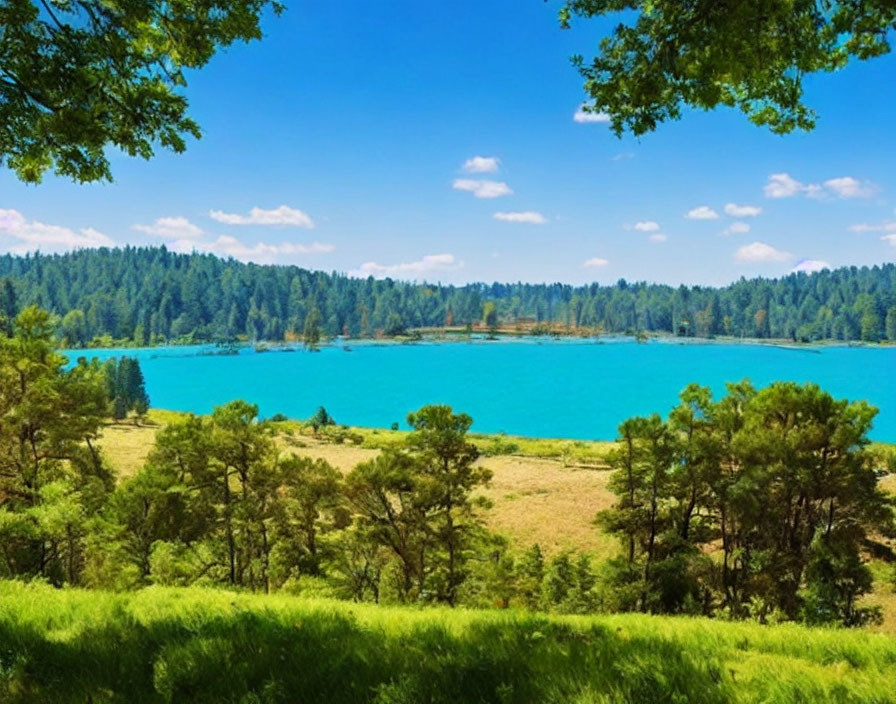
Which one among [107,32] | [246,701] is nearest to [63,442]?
[107,32]

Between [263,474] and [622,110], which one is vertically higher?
[622,110]

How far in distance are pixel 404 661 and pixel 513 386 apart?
14592 centimetres

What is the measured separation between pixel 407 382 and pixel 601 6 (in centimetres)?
15304

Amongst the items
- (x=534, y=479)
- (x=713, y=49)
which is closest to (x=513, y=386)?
(x=534, y=479)

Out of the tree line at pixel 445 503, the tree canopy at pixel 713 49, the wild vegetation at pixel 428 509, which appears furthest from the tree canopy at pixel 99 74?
the tree line at pixel 445 503

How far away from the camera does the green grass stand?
3.19 meters

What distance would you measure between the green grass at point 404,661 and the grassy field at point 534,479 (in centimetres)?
1892

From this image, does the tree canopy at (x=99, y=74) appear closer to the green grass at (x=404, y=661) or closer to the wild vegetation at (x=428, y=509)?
the green grass at (x=404, y=661)

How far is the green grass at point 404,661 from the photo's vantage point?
319 centimetres

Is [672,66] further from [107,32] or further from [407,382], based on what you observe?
[407,382]

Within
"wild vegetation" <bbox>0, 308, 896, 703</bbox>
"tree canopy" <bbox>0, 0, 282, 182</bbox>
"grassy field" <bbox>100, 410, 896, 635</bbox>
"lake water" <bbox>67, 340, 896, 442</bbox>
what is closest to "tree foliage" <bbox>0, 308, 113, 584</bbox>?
"wild vegetation" <bbox>0, 308, 896, 703</bbox>

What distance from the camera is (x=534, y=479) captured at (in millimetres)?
52750

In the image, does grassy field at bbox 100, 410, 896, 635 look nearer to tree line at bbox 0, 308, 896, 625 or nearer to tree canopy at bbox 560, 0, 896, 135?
tree line at bbox 0, 308, 896, 625

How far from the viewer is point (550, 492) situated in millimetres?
47656
